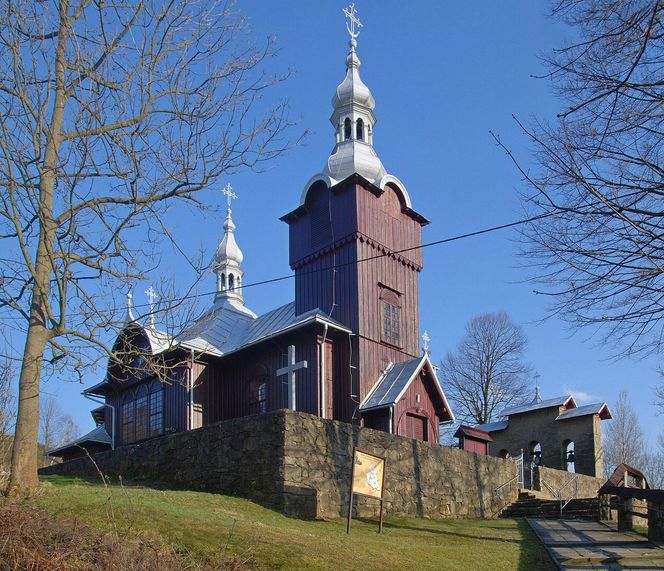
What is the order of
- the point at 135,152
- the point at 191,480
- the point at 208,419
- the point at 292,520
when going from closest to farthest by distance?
the point at 135,152 < the point at 292,520 < the point at 191,480 < the point at 208,419

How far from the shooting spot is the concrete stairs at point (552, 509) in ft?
63.0

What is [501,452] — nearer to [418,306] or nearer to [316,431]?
[418,306]

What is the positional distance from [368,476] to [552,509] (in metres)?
8.54

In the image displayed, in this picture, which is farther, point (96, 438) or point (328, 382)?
point (96, 438)

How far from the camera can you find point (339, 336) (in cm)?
2395

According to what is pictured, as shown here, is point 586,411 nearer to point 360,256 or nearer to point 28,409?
point 360,256

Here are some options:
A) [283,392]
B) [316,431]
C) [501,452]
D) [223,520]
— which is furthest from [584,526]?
[501,452]

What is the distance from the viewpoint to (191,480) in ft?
57.4

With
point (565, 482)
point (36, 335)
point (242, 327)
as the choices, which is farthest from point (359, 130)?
point (36, 335)

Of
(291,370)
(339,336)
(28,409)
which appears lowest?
(28,409)

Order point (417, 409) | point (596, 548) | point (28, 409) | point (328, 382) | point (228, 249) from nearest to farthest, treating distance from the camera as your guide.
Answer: point (28, 409), point (596, 548), point (328, 382), point (417, 409), point (228, 249)

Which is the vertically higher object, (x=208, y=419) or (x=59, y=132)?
(x=59, y=132)

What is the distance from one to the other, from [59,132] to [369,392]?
13968 millimetres

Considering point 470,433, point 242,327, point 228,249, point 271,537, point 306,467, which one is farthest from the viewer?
point 228,249
